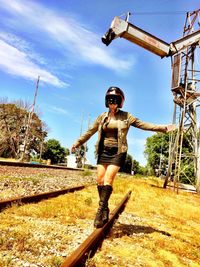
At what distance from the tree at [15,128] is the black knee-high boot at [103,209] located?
1965 inches

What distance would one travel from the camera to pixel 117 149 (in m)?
4.99

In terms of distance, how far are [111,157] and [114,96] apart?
97cm

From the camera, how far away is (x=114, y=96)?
5141 millimetres

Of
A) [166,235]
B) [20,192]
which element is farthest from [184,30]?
[166,235]

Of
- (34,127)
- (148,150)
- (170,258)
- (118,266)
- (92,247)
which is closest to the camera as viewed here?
(118,266)

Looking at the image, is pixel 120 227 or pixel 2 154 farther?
pixel 2 154

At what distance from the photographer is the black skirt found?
4.91 metres

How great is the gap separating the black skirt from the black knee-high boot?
372 mm

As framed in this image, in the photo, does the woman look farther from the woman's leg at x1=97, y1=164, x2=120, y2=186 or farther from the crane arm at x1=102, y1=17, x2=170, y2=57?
the crane arm at x1=102, y1=17, x2=170, y2=57

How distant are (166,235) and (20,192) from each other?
4.00 metres

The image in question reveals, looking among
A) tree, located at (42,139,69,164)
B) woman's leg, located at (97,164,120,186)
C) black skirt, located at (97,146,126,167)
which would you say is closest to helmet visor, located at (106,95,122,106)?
black skirt, located at (97,146,126,167)

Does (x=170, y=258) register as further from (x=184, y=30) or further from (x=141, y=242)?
(x=184, y=30)

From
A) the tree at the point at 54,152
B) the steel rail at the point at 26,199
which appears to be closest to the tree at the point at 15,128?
the tree at the point at 54,152

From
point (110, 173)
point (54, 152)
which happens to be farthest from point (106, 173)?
point (54, 152)
